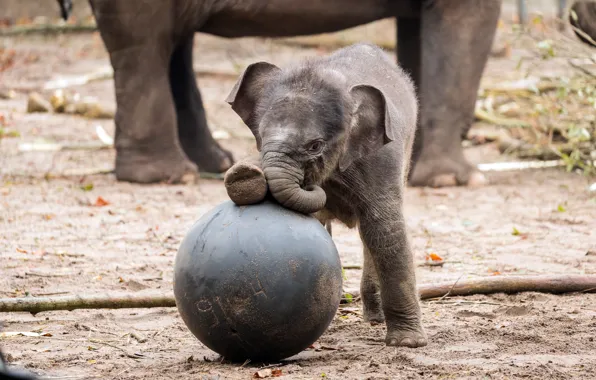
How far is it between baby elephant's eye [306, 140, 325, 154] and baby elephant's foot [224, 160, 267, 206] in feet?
0.75

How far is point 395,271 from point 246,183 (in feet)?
3.00

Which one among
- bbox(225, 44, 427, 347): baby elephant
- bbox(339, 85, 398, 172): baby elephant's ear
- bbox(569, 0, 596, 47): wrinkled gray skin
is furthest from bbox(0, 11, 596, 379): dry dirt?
bbox(569, 0, 596, 47): wrinkled gray skin

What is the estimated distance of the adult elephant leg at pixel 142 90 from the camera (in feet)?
28.4

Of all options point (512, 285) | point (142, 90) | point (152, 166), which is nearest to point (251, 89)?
point (512, 285)

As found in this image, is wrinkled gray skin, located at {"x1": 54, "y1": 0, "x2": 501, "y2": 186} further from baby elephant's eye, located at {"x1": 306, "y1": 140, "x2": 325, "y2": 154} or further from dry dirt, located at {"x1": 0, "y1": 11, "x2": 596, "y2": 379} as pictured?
baby elephant's eye, located at {"x1": 306, "y1": 140, "x2": 325, "y2": 154}

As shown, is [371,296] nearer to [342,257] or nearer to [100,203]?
[342,257]

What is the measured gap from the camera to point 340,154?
4.23m

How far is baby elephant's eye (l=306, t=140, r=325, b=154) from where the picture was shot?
404 cm

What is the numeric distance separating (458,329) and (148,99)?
188 inches

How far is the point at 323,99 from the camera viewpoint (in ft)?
13.5

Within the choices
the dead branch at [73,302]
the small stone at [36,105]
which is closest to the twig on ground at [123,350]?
the dead branch at [73,302]

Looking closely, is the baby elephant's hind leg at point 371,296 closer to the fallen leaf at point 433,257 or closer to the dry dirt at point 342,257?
the dry dirt at point 342,257

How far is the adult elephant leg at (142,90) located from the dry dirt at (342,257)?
0.24 m

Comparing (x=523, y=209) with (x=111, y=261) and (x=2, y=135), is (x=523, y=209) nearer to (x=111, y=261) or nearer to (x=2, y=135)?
(x=111, y=261)
